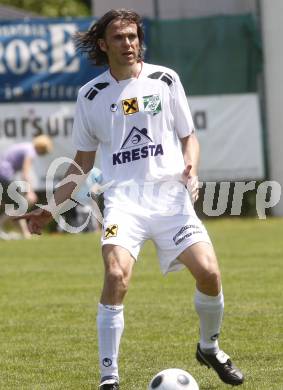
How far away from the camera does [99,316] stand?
6223 millimetres

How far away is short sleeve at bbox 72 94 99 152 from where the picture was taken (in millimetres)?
6469

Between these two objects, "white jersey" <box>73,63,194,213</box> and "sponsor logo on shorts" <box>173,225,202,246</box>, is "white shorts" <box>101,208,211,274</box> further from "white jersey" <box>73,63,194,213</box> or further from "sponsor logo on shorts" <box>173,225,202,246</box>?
"white jersey" <box>73,63,194,213</box>

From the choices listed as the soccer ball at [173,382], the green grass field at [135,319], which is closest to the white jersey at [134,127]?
the soccer ball at [173,382]

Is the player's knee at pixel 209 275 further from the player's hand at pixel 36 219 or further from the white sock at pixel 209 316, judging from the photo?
the player's hand at pixel 36 219

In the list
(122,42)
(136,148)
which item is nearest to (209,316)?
(136,148)

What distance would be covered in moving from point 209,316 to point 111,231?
2.52 feet

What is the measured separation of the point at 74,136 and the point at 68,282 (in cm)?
579

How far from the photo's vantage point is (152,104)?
6.41 meters

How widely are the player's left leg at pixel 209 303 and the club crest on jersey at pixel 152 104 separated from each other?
2.56 ft

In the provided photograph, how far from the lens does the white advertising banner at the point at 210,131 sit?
64.0 feet

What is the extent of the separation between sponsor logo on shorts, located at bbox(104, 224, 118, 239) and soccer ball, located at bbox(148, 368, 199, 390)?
0.81m

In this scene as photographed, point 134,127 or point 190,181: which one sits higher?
point 134,127

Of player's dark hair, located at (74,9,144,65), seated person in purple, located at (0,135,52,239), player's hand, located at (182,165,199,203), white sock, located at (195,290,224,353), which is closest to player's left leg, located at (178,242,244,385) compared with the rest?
white sock, located at (195,290,224,353)

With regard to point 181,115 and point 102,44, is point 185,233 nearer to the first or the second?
point 181,115
